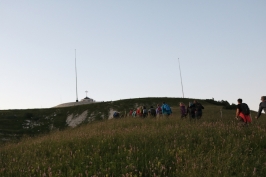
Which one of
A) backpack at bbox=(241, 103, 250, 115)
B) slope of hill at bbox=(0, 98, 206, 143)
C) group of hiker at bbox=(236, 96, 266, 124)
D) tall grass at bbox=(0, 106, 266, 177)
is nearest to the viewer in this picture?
tall grass at bbox=(0, 106, 266, 177)

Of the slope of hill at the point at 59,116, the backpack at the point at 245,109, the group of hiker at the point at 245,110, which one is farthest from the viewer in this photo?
the slope of hill at the point at 59,116

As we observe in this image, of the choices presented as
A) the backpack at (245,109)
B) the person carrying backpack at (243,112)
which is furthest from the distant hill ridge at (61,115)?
the backpack at (245,109)


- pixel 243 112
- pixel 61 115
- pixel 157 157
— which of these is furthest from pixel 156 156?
pixel 61 115

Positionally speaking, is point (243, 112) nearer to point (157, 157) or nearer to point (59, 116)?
point (157, 157)

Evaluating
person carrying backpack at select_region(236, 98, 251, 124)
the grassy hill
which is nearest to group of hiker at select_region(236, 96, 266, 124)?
person carrying backpack at select_region(236, 98, 251, 124)

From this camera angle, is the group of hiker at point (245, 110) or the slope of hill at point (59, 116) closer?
the group of hiker at point (245, 110)

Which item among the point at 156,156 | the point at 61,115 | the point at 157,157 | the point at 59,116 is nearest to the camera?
the point at 157,157

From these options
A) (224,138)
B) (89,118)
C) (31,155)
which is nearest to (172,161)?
(224,138)

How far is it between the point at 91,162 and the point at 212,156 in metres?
2.84

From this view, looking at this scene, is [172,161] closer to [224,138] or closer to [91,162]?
[91,162]

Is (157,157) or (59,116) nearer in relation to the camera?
(157,157)

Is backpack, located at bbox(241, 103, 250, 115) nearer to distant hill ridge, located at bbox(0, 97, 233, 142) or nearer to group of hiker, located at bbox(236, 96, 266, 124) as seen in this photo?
group of hiker, located at bbox(236, 96, 266, 124)

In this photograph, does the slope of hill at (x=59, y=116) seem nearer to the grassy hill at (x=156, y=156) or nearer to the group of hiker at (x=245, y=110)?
the group of hiker at (x=245, y=110)

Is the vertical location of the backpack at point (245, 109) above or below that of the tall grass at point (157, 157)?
above
